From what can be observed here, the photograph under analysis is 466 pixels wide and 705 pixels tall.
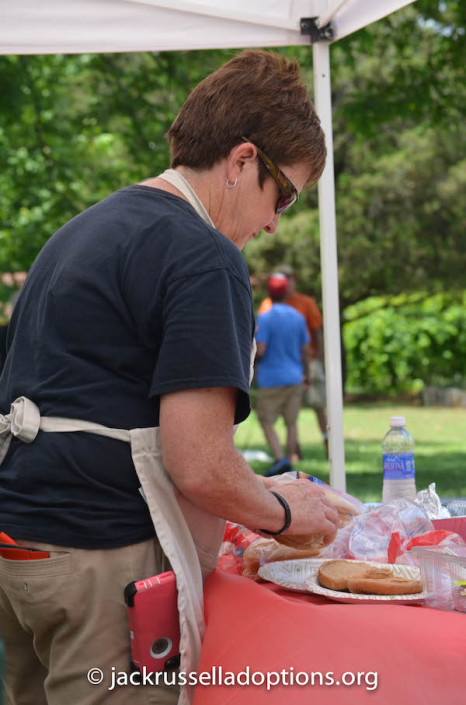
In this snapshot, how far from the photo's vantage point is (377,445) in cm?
1198

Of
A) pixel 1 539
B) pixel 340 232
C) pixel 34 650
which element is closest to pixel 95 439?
pixel 1 539

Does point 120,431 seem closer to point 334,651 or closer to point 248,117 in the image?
point 334,651

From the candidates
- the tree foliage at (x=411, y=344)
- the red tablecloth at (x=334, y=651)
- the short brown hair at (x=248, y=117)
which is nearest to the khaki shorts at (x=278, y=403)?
the short brown hair at (x=248, y=117)

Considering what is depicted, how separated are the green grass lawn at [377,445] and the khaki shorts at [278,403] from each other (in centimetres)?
59

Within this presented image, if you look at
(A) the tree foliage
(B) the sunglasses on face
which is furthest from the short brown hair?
(A) the tree foliage

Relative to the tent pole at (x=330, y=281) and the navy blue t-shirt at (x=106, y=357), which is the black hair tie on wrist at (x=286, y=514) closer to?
the navy blue t-shirt at (x=106, y=357)

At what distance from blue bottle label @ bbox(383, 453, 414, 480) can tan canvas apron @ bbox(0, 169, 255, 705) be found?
94 cm

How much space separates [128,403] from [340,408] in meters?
1.50

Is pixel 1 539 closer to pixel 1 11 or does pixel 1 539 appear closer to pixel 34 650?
pixel 34 650

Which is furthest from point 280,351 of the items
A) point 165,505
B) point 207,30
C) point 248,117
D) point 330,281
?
point 165,505

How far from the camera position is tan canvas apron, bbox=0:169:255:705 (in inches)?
60.1

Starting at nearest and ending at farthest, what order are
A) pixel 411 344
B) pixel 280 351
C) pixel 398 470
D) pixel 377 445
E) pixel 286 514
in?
pixel 286 514
pixel 398 470
pixel 280 351
pixel 377 445
pixel 411 344

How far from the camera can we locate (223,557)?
205 centimetres

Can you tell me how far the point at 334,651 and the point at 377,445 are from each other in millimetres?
10667
